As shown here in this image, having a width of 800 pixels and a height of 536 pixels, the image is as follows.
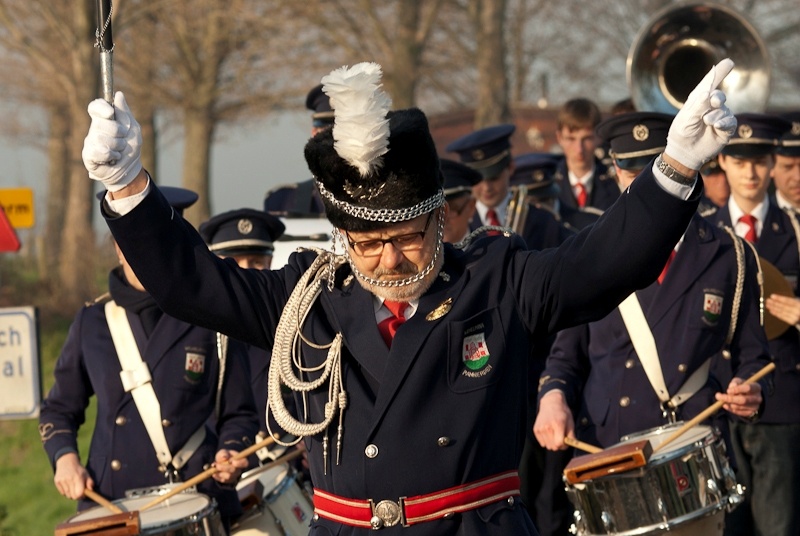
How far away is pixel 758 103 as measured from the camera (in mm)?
12359

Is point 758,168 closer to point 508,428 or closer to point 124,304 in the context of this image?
point 124,304

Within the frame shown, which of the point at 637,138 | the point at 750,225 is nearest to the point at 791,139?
the point at 750,225

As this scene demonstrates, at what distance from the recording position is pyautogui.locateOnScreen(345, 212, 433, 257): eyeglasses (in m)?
4.95

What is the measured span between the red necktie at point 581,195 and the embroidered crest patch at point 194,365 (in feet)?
18.6

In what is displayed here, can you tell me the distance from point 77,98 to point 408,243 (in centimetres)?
1728

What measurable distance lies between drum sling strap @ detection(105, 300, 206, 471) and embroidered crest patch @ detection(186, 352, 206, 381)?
19 cm

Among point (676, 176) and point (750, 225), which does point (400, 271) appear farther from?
point (750, 225)

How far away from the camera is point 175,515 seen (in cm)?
689

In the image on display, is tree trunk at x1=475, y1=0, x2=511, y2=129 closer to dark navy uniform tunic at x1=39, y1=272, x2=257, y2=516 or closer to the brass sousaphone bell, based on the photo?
the brass sousaphone bell

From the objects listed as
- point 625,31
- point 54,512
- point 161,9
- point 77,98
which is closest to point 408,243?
point 54,512

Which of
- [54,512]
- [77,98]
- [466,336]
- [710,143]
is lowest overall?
[54,512]

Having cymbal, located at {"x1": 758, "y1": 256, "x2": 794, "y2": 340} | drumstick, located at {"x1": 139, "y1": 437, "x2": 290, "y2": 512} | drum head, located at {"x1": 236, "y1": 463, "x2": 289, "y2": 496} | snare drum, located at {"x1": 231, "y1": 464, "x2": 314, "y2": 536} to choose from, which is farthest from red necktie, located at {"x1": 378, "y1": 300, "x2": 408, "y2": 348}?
cymbal, located at {"x1": 758, "y1": 256, "x2": 794, "y2": 340}

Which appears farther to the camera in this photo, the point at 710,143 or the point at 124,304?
the point at 124,304

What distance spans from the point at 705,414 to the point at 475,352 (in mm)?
2297
